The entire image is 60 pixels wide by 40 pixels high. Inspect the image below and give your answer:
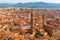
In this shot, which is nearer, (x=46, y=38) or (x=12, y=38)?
(x=12, y=38)

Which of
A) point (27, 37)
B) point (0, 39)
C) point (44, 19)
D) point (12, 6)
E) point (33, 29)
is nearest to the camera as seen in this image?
point (0, 39)

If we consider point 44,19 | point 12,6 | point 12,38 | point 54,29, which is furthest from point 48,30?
point 12,6

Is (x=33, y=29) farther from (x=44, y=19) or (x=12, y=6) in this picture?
(x=12, y=6)

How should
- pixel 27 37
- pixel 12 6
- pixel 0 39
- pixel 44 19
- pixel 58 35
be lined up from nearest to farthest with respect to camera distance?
pixel 0 39, pixel 27 37, pixel 58 35, pixel 44 19, pixel 12 6

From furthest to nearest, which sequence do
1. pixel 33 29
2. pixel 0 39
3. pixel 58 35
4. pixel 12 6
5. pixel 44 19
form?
pixel 12 6 → pixel 44 19 → pixel 33 29 → pixel 58 35 → pixel 0 39

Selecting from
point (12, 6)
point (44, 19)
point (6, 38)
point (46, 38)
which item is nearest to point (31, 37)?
point (46, 38)

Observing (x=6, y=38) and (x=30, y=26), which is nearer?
(x=6, y=38)

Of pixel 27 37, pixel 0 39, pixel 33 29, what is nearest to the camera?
pixel 0 39

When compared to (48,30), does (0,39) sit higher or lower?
higher

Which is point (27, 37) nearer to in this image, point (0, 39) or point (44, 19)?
point (0, 39)
